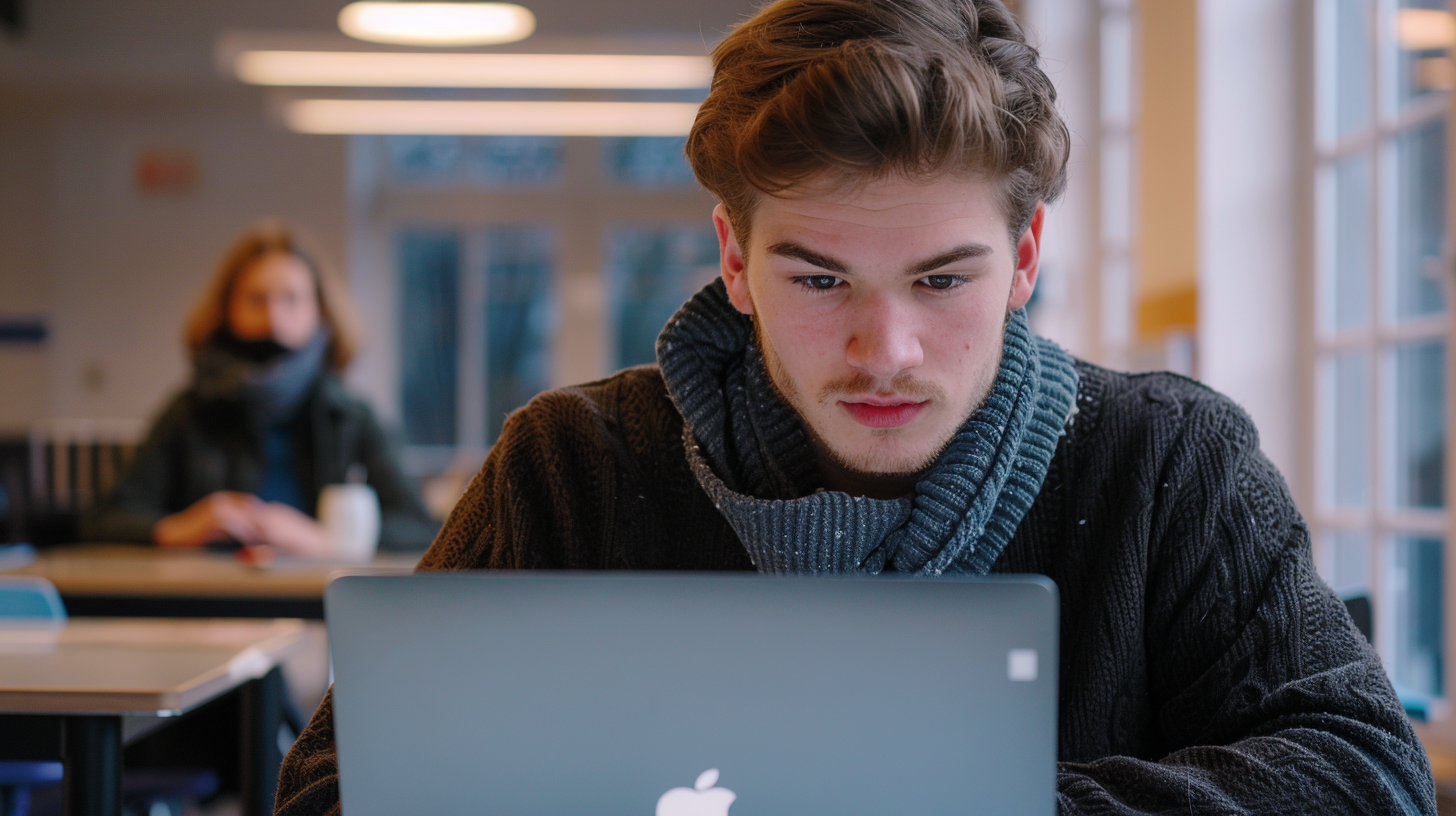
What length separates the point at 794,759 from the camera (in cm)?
63

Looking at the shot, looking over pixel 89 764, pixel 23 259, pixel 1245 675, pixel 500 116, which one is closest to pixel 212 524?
pixel 89 764

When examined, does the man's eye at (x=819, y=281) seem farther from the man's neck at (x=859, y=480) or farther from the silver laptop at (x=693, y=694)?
the silver laptop at (x=693, y=694)

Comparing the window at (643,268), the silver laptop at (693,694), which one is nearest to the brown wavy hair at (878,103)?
the silver laptop at (693,694)

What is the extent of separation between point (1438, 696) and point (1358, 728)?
139 cm

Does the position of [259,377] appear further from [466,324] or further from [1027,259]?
[466,324]

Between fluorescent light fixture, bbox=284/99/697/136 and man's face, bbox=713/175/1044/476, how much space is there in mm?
4448

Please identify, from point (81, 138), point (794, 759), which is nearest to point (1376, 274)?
point (794, 759)

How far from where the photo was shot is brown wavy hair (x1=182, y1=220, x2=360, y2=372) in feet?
10.3

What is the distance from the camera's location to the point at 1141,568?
3.45 ft

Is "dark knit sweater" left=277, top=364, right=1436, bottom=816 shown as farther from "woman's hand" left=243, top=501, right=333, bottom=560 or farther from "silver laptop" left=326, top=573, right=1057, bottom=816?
"woman's hand" left=243, top=501, right=333, bottom=560

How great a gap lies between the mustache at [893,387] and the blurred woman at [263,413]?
2.23m

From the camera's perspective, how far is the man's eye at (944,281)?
94 cm

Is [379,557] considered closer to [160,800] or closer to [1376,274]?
[160,800]

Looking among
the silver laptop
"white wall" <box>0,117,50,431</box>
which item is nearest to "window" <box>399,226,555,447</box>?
"white wall" <box>0,117,50,431</box>
